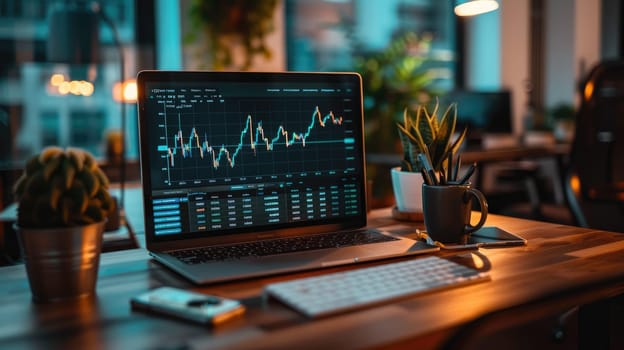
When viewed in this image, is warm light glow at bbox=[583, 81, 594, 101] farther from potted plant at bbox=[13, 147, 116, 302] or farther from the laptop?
potted plant at bbox=[13, 147, 116, 302]

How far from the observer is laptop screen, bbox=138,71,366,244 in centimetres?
114

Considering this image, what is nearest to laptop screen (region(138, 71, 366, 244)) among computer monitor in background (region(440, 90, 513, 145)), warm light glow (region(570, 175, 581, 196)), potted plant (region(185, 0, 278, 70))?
warm light glow (region(570, 175, 581, 196))

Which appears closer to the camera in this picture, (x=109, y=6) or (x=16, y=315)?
(x=16, y=315)

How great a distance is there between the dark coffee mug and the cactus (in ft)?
1.97

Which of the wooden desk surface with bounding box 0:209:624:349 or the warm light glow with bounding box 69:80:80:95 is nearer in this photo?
the wooden desk surface with bounding box 0:209:624:349

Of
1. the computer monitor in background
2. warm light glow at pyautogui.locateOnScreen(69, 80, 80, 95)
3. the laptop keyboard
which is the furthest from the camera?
the computer monitor in background

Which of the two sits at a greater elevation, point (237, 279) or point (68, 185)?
point (68, 185)

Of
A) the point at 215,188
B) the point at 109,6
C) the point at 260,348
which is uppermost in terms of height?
the point at 109,6

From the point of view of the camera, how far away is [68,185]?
85 cm

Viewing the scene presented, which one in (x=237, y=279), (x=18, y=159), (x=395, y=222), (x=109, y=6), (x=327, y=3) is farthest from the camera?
(x=327, y=3)

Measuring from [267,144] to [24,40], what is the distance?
3051mm

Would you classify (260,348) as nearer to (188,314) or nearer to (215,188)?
(188,314)

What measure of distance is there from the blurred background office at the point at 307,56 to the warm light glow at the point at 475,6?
105 cm

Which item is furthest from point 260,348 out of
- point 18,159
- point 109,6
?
point 109,6
